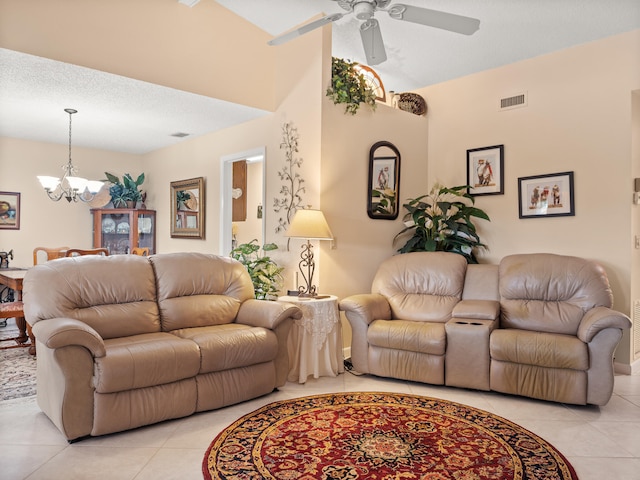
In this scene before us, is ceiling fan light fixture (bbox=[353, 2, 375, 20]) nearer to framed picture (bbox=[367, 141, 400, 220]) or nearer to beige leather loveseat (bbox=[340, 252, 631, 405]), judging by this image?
framed picture (bbox=[367, 141, 400, 220])

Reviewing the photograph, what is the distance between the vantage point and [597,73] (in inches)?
163

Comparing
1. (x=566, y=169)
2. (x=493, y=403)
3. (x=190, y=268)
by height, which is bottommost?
(x=493, y=403)

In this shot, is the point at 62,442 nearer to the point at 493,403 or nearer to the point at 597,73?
the point at 493,403

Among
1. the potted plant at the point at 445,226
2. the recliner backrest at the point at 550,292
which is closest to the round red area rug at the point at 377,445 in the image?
the recliner backrest at the point at 550,292

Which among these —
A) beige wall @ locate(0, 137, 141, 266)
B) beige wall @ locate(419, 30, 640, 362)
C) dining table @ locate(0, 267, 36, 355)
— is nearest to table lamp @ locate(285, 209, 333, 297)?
beige wall @ locate(419, 30, 640, 362)

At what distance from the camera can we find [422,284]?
4320 millimetres

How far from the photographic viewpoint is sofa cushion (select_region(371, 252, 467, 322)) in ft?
13.6

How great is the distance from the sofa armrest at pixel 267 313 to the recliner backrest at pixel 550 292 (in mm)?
1785

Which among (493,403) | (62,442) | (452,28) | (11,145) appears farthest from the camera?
(11,145)

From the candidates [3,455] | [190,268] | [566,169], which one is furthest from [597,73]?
[3,455]

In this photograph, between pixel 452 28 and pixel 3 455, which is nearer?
pixel 3 455

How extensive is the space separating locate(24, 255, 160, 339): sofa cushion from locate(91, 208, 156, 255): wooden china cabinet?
3.42m

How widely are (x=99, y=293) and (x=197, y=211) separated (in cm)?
285

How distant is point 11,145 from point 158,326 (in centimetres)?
434
